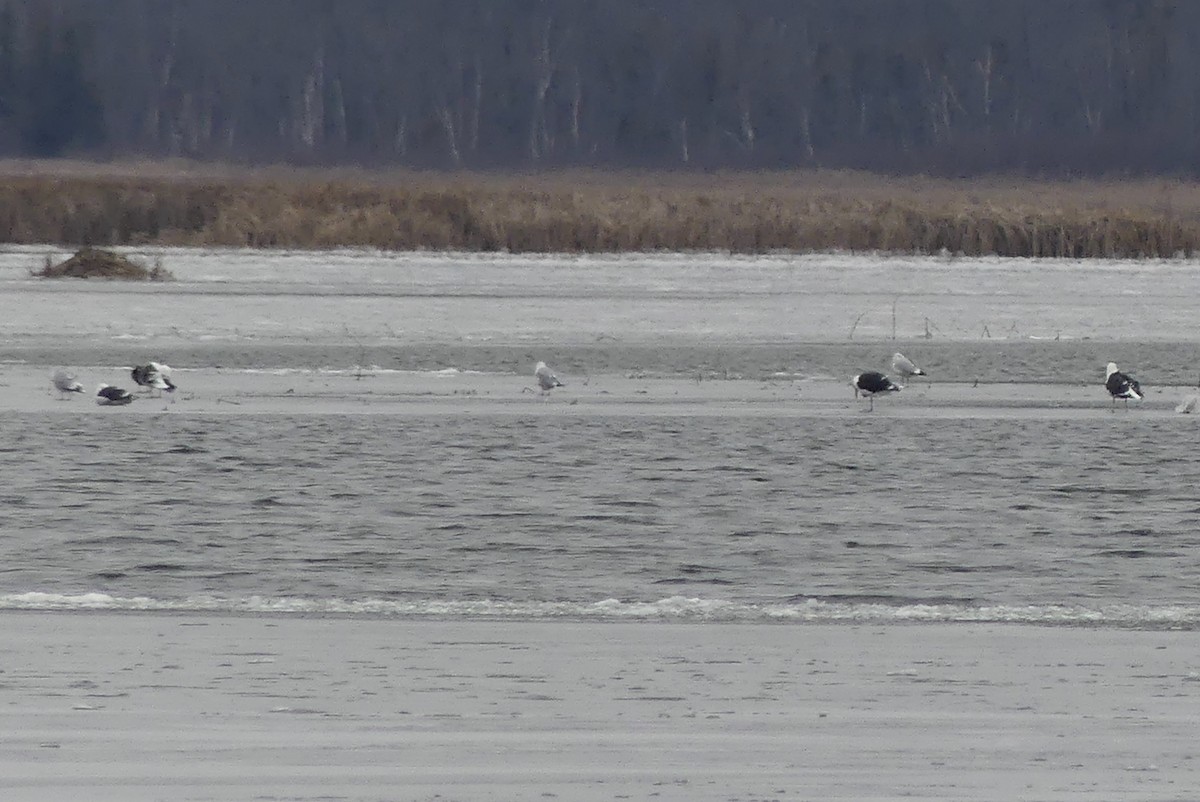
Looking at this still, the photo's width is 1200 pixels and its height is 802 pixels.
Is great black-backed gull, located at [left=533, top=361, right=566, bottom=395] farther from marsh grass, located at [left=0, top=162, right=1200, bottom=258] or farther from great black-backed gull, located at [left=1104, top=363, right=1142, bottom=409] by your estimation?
marsh grass, located at [left=0, top=162, right=1200, bottom=258]

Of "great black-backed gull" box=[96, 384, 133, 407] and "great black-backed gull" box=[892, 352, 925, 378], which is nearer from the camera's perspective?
"great black-backed gull" box=[96, 384, 133, 407]

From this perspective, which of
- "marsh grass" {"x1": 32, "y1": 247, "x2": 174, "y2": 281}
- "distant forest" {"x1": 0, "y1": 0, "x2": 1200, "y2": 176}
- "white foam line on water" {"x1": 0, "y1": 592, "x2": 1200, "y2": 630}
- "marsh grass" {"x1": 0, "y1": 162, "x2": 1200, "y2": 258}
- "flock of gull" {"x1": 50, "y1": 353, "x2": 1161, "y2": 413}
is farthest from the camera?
"distant forest" {"x1": 0, "y1": 0, "x2": 1200, "y2": 176}

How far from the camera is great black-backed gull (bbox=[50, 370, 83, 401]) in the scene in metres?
15.9

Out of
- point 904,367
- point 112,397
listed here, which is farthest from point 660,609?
point 904,367

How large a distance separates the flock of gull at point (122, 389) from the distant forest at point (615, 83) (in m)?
81.6

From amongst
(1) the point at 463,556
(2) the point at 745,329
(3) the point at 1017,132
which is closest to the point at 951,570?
(1) the point at 463,556

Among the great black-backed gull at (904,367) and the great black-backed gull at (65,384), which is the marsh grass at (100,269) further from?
the great black-backed gull at (904,367)

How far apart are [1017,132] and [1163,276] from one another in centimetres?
7834

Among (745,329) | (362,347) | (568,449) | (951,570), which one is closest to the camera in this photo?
(951,570)

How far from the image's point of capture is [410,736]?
19.5 feet

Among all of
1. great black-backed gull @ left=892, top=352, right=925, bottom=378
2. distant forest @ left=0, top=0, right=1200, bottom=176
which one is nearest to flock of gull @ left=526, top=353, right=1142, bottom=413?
great black-backed gull @ left=892, top=352, right=925, bottom=378

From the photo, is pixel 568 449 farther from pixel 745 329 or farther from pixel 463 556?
pixel 745 329

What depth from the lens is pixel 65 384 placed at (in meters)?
16.0

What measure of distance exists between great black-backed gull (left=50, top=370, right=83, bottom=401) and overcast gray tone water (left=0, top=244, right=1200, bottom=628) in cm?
75
